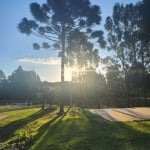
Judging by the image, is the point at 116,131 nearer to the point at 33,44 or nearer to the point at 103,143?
the point at 103,143

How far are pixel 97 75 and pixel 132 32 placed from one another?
1016 centimetres

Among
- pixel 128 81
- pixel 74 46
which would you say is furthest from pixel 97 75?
pixel 74 46

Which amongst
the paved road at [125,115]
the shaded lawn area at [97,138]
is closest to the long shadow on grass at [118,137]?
the shaded lawn area at [97,138]

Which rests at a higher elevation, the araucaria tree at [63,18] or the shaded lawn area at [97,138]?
the araucaria tree at [63,18]

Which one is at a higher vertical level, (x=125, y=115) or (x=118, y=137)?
(x=125, y=115)

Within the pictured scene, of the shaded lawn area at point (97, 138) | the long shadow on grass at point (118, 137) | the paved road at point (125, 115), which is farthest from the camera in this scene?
the paved road at point (125, 115)

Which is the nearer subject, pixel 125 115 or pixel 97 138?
pixel 97 138

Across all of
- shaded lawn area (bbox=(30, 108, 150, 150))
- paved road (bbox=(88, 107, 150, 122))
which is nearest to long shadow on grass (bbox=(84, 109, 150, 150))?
shaded lawn area (bbox=(30, 108, 150, 150))

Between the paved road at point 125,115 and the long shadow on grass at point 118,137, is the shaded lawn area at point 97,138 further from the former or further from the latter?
the paved road at point 125,115

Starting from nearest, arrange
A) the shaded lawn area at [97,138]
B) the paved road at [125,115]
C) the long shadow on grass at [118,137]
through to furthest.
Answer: the long shadow on grass at [118,137]
the shaded lawn area at [97,138]
the paved road at [125,115]

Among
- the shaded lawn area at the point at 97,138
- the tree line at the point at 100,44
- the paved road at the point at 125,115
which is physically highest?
the tree line at the point at 100,44

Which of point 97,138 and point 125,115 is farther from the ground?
point 125,115

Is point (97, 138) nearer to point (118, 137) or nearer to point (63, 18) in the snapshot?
point (118, 137)

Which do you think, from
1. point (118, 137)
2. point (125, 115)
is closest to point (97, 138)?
point (118, 137)
